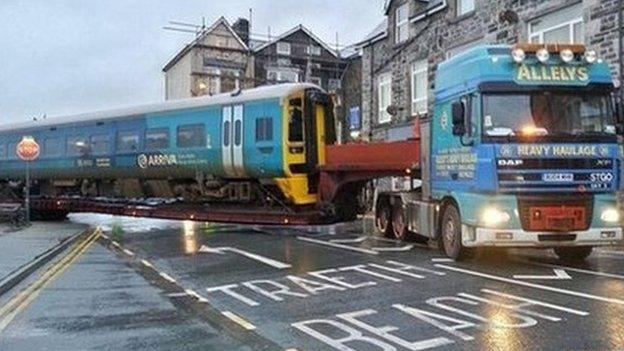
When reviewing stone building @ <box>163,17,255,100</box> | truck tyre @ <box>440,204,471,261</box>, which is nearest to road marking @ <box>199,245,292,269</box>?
truck tyre @ <box>440,204,471,261</box>

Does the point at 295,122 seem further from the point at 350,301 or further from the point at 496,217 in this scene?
the point at 350,301

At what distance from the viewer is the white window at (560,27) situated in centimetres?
2131

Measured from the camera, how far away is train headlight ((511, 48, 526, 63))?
1242cm

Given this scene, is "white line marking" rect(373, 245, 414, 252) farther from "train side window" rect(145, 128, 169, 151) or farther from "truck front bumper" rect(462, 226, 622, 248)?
"train side window" rect(145, 128, 169, 151)

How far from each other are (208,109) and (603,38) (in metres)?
10.7

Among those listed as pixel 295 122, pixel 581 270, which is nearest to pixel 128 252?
pixel 295 122

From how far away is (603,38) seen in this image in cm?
1995

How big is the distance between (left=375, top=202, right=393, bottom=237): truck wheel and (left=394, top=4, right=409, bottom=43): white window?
46.4ft

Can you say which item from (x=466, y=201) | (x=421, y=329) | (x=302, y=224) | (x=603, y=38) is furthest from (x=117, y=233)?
(x=421, y=329)

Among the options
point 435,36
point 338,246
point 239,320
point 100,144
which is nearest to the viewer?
point 239,320

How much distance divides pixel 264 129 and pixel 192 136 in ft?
9.85

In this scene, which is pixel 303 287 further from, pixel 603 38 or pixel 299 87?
pixel 603 38

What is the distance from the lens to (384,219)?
18469mm

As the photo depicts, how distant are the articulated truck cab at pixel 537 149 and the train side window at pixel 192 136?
33.4 feet
